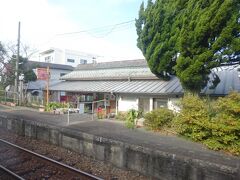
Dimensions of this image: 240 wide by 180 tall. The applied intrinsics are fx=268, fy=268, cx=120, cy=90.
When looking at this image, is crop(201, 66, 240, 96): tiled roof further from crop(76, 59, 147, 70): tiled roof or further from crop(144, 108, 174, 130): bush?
crop(76, 59, 147, 70): tiled roof

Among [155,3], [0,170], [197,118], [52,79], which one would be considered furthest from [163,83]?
[52,79]

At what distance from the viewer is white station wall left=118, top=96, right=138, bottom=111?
1969 centimetres

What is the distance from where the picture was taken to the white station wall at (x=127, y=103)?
19688 millimetres

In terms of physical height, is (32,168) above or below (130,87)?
below

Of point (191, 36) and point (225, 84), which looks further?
point (225, 84)

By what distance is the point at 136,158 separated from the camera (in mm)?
9391

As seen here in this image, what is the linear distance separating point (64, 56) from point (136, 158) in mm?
45010

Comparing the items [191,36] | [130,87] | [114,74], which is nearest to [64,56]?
[114,74]

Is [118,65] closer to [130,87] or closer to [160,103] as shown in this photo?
[130,87]

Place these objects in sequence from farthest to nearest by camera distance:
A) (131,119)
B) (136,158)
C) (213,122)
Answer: (131,119) → (213,122) → (136,158)

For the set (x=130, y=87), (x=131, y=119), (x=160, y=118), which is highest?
(x=130, y=87)

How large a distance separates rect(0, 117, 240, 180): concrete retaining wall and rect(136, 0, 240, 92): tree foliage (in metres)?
4.68

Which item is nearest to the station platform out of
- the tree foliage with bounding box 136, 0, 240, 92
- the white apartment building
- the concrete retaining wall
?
the concrete retaining wall

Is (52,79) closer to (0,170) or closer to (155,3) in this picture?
(155,3)
